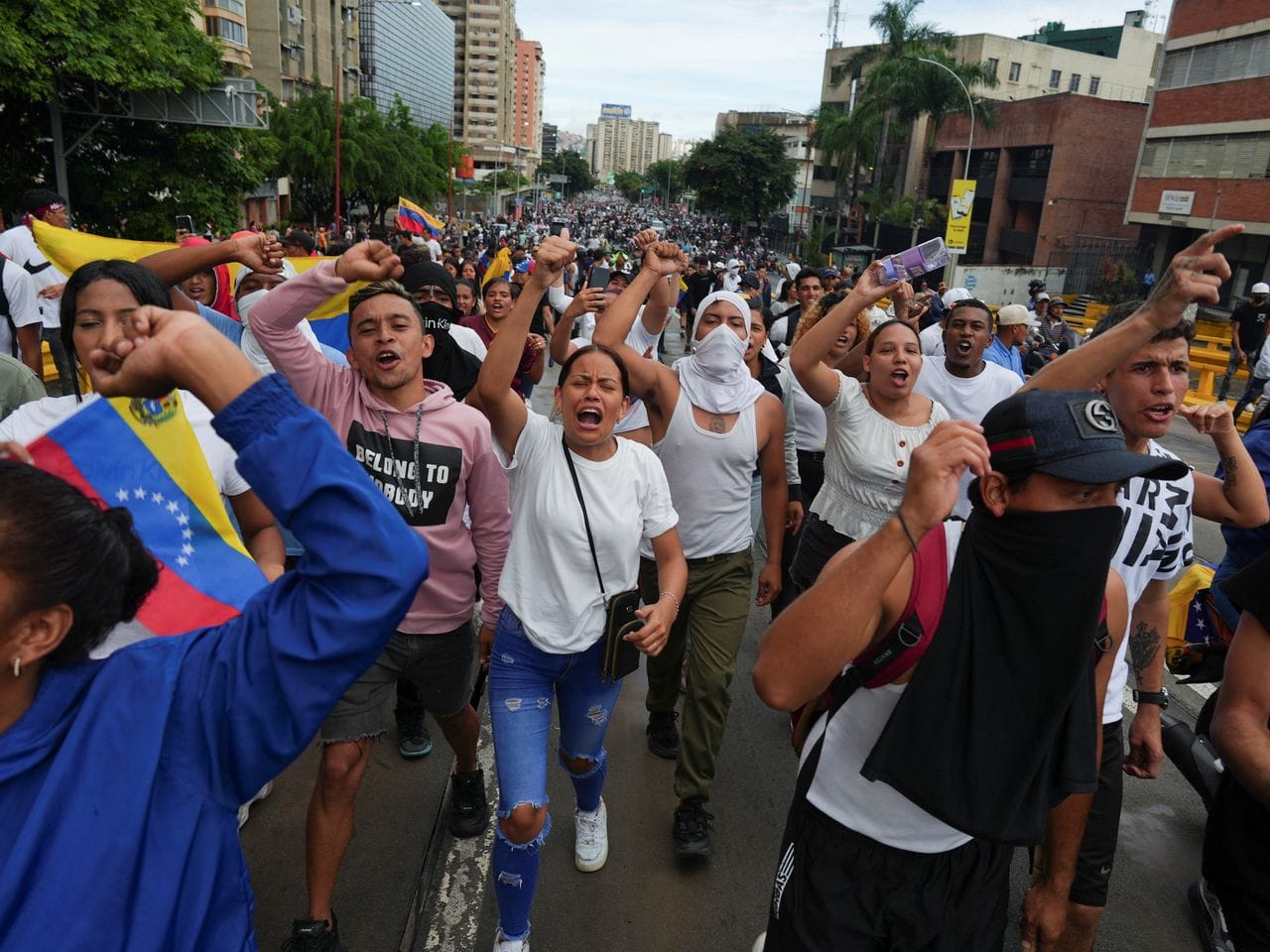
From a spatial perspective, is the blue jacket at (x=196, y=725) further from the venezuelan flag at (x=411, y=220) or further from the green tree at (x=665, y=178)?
the green tree at (x=665, y=178)

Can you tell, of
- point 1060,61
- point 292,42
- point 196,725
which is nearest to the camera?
point 196,725

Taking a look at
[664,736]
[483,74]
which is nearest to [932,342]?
[664,736]

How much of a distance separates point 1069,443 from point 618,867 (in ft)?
8.74

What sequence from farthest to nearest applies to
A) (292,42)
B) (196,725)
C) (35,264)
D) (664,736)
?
(292,42) → (35,264) → (664,736) → (196,725)

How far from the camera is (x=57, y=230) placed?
173 inches

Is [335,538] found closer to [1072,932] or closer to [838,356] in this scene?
[1072,932]

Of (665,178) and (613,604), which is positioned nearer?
(613,604)

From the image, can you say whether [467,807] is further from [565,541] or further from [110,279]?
[110,279]

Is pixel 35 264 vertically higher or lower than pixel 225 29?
lower

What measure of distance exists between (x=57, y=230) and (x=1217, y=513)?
5345mm

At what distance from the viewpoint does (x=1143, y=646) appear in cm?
333

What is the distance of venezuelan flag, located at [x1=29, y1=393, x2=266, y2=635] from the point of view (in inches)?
83.6

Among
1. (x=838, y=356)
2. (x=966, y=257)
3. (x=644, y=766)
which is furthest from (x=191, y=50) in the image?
(x=966, y=257)

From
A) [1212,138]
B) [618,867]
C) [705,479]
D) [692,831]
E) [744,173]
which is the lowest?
[618,867]
